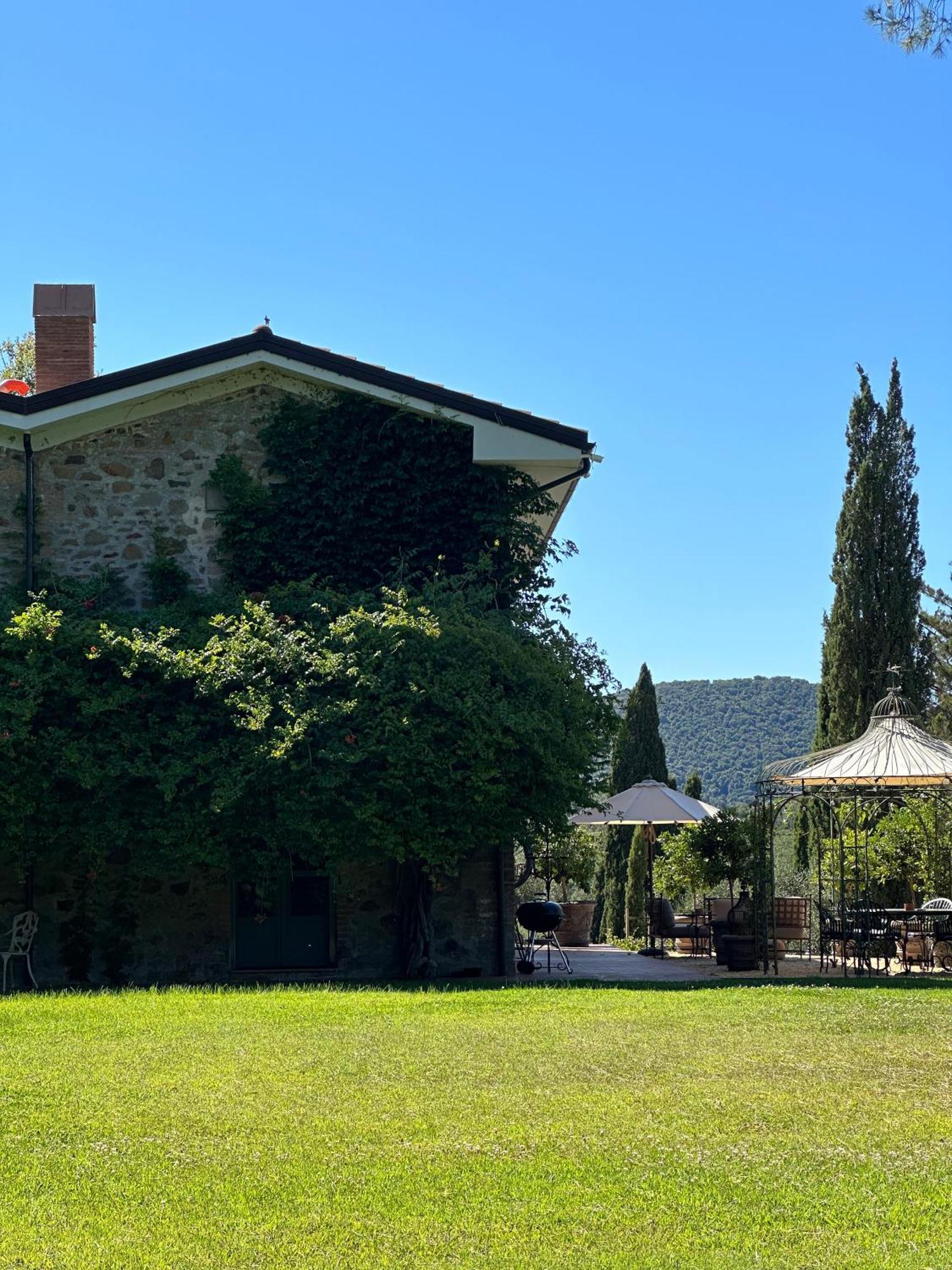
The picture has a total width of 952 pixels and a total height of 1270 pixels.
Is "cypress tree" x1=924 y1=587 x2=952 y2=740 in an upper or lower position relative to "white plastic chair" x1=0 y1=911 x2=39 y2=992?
upper

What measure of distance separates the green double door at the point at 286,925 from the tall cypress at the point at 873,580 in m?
16.8

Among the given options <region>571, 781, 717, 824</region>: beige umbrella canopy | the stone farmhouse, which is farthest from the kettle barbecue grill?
<region>571, 781, 717, 824</region>: beige umbrella canopy

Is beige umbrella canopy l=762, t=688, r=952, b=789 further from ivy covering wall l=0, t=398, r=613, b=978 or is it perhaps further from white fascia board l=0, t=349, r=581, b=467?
white fascia board l=0, t=349, r=581, b=467

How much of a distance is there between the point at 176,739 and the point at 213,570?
131 inches

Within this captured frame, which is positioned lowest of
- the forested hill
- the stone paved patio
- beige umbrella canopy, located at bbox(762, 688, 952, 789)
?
the stone paved patio

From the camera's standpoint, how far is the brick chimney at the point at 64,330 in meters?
19.6

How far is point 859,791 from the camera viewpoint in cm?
1859

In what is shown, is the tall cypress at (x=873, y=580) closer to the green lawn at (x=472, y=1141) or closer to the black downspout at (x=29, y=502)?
the black downspout at (x=29, y=502)

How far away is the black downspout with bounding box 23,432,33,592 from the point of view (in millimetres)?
17328

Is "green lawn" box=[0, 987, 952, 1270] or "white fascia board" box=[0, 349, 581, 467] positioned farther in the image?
"white fascia board" box=[0, 349, 581, 467]

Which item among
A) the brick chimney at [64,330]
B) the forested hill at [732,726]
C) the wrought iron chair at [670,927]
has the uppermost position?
the brick chimney at [64,330]

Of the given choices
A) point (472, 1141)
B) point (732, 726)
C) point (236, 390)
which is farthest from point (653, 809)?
point (732, 726)

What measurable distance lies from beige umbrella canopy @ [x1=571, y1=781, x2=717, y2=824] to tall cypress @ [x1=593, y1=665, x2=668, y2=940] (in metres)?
6.91

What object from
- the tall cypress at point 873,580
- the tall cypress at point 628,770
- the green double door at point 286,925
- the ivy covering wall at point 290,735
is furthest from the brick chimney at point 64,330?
the tall cypress at point 873,580
